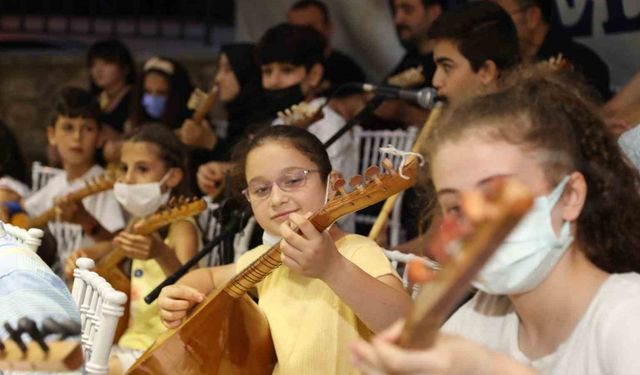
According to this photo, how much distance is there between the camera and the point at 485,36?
9.89 ft

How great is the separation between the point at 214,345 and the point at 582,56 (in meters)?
1.82

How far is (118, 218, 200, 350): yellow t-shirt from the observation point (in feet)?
10.1

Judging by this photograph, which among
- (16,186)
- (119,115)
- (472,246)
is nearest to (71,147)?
(16,186)

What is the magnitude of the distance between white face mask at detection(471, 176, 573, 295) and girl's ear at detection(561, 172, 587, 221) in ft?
0.10

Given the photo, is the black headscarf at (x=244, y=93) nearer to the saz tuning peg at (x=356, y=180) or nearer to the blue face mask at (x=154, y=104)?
the blue face mask at (x=154, y=104)

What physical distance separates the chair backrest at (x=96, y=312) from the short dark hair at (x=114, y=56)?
2.82m

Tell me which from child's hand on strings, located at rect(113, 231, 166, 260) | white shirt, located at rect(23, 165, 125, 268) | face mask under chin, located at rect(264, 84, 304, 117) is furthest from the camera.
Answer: white shirt, located at rect(23, 165, 125, 268)

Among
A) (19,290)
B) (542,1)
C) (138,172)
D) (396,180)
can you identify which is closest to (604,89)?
(542,1)

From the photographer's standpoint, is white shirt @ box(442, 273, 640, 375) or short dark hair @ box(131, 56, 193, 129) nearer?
white shirt @ box(442, 273, 640, 375)

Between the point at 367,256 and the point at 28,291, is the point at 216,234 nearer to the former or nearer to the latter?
the point at 367,256

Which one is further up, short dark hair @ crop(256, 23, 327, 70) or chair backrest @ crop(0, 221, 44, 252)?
short dark hair @ crop(256, 23, 327, 70)

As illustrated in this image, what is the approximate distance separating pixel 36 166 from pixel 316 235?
2706 millimetres

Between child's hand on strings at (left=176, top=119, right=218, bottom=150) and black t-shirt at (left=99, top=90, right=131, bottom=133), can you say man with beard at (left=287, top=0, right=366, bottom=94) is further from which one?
black t-shirt at (left=99, top=90, right=131, bottom=133)

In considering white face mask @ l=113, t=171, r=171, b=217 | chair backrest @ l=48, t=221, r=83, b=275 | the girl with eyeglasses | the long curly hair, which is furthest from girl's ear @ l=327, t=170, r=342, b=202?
chair backrest @ l=48, t=221, r=83, b=275
